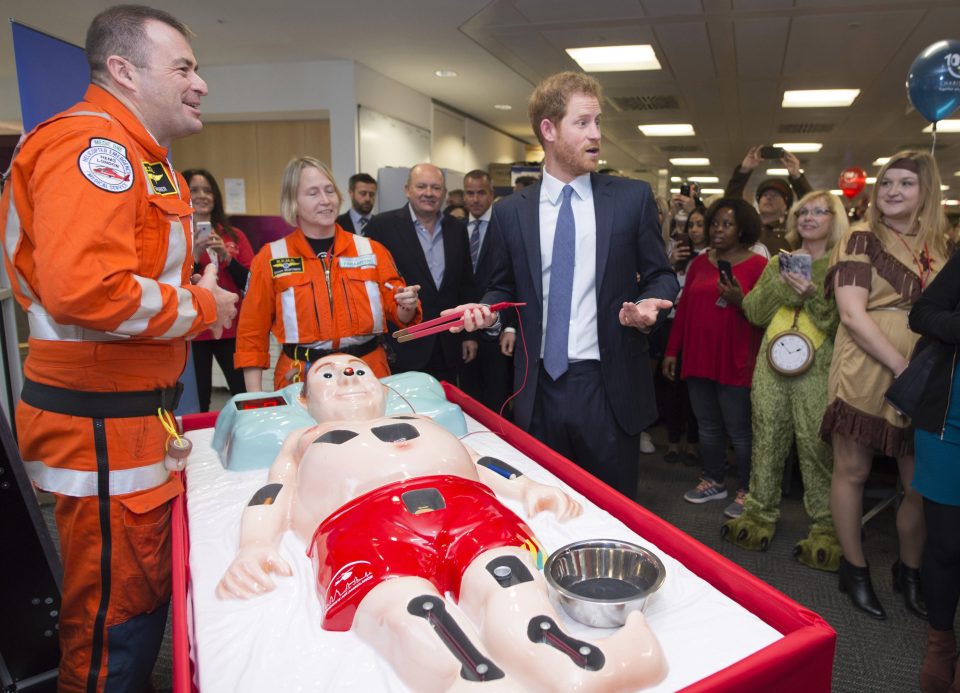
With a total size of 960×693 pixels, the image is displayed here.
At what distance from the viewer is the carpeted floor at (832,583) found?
2020 mm

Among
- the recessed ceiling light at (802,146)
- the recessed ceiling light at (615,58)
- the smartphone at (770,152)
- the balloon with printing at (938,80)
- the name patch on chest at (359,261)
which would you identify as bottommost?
the name patch on chest at (359,261)

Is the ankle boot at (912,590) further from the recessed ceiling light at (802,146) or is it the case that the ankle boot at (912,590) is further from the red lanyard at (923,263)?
the recessed ceiling light at (802,146)

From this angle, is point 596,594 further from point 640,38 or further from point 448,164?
point 448,164

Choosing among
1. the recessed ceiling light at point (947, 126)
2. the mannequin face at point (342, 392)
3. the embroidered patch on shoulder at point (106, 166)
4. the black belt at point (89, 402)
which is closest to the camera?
the embroidered patch on shoulder at point (106, 166)

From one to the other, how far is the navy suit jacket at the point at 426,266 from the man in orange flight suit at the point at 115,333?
181cm

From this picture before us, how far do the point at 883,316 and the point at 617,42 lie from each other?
431 centimetres

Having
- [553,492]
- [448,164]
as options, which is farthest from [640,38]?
[553,492]

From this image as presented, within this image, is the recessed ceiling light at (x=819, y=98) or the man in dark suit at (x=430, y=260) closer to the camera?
the man in dark suit at (x=430, y=260)

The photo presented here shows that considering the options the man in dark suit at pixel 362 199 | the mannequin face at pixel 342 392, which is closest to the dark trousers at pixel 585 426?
the mannequin face at pixel 342 392

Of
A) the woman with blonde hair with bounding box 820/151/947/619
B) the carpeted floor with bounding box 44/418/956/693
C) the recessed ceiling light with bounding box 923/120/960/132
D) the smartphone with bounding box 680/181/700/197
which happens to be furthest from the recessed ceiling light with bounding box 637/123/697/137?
the woman with blonde hair with bounding box 820/151/947/619

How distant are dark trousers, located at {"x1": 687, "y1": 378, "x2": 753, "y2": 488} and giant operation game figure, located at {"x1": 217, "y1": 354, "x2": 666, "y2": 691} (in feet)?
5.72

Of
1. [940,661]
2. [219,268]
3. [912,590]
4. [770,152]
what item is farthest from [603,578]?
[770,152]

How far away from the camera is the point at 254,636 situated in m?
1.19

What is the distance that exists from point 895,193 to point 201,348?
3.13 metres
